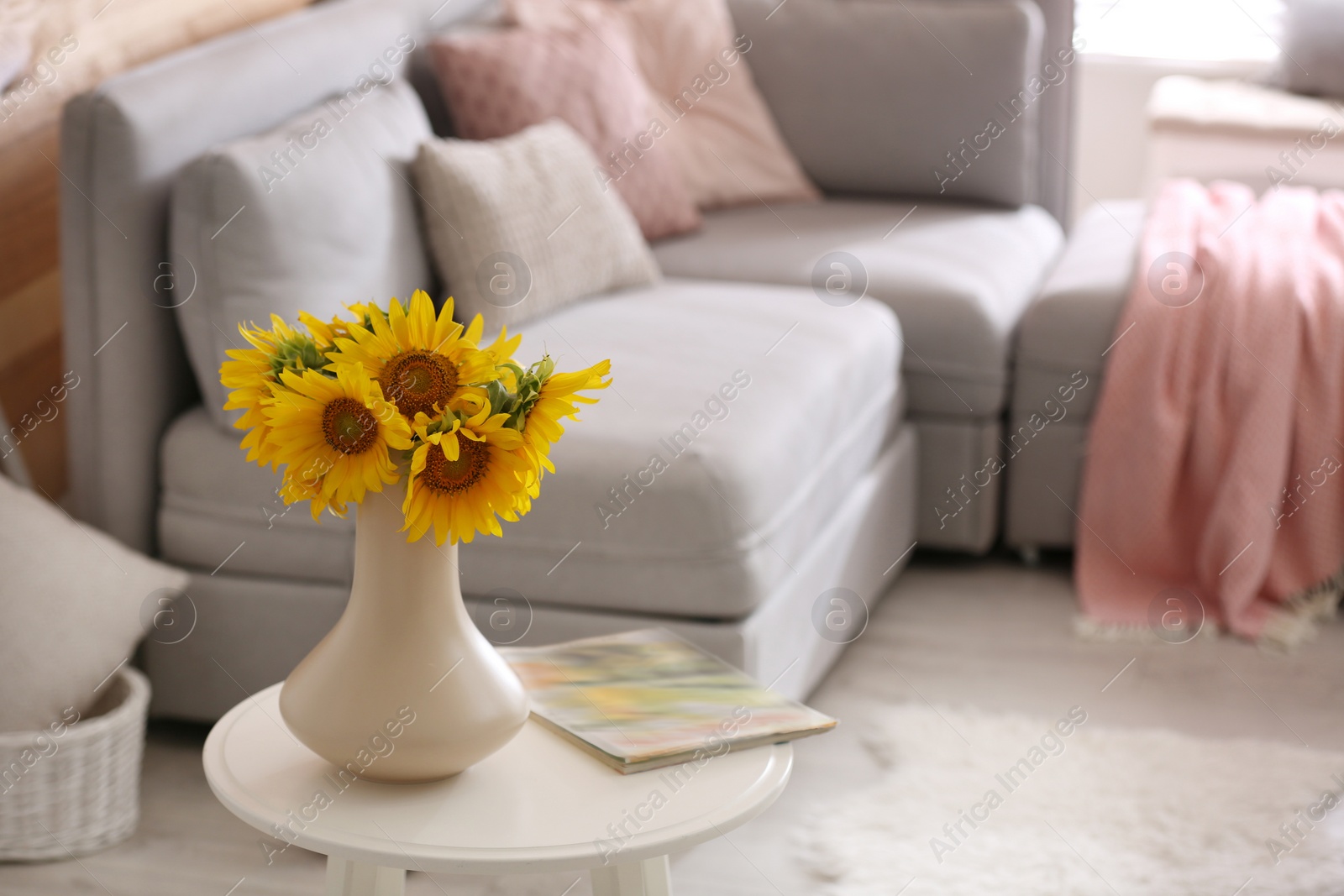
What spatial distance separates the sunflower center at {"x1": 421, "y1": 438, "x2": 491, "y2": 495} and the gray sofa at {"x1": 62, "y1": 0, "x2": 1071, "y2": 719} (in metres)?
0.74

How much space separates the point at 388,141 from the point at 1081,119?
9.84ft

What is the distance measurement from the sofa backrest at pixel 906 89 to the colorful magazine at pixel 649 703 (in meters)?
2.01

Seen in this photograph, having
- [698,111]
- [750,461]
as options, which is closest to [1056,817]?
[750,461]

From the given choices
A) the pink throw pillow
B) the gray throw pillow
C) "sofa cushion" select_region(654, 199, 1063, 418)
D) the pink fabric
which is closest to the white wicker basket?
the pink fabric

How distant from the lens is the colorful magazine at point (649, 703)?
3.80ft

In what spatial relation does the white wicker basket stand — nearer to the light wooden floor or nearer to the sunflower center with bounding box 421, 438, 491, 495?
the light wooden floor

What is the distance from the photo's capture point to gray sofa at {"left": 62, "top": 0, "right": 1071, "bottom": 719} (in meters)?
1.81

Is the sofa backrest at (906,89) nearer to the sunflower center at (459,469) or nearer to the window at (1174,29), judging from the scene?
the window at (1174,29)

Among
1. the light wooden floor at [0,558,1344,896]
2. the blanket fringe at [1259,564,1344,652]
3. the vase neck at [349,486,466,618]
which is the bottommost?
the blanket fringe at [1259,564,1344,652]

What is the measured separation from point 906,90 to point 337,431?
7.68 ft

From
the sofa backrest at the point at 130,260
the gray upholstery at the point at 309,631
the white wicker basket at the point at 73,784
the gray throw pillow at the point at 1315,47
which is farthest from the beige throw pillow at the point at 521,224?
the gray throw pillow at the point at 1315,47

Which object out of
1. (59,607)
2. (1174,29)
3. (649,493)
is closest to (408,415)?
(649,493)

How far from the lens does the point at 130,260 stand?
1852 millimetres

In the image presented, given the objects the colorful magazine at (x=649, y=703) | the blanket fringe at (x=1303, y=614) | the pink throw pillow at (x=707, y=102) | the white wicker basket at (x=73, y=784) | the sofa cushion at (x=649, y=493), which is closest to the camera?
the colorful magazine at (x=649, y=703)
